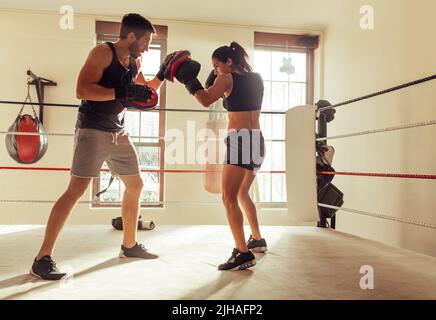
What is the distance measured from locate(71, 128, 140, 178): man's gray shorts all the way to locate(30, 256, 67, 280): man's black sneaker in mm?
339

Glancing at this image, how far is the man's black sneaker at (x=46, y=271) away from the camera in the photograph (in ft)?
4.54

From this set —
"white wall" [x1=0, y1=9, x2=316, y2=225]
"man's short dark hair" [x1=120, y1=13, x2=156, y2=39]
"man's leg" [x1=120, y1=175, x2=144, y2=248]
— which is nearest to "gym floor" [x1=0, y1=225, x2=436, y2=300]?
"man's leg" [x1=120, y1=175, x2=144, y2=248]

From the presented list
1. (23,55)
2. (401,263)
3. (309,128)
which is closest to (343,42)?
(309,128)

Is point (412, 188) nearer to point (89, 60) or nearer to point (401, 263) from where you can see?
point (401, 263)

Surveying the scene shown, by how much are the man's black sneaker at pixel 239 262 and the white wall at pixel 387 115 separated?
1.66 m

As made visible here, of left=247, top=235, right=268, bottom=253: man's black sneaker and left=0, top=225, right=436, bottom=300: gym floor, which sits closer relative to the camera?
left=0, top=225, right=436, bottom=300: gym floor

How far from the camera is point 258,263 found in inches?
67.5

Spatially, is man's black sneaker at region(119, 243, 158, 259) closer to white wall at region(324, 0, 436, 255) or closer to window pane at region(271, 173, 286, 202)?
white wall at region(324, 0, 436, 255)

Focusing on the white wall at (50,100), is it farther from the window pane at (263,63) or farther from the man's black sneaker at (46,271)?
the man's black sneaker at (46,271)

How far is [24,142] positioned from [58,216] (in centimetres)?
267

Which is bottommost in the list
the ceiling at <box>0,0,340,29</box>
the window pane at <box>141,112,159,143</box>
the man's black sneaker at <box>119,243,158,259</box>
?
the man's black sneaker at <box>119,243,158,259</box>

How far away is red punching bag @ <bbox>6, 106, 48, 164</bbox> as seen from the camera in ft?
12.3

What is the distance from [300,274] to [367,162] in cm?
225

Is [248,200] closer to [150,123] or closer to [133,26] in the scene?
[133,26]
